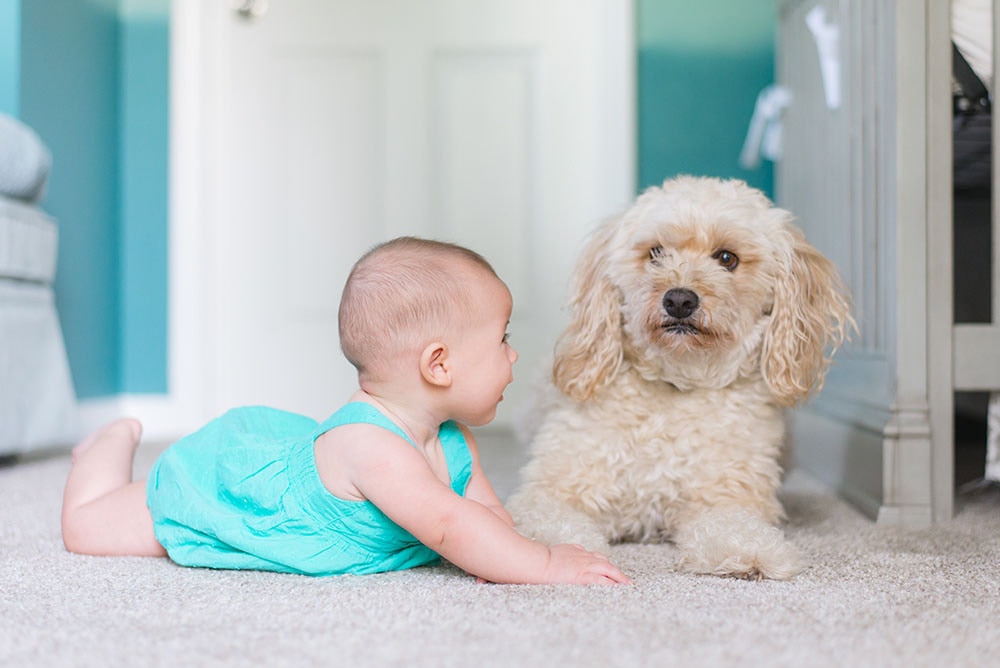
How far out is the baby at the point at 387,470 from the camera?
3.64 feet

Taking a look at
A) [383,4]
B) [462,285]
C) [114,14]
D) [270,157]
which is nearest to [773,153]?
[383,4]

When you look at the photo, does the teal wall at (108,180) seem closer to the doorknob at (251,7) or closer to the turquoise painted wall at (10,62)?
the turquoise painted wall at (10,62)

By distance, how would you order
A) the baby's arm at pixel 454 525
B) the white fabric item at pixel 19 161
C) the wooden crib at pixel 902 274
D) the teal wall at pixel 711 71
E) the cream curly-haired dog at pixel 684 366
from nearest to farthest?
the baby's arm at pixel 454 525 < the cream curly-haired dog at pixel 684 366 < the wooden crib at pixel 902 274 < the white fabric item at pixel 19 161 < the teal wall at pixel 711 71

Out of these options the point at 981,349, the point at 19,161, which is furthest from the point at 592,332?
the point at 19,161

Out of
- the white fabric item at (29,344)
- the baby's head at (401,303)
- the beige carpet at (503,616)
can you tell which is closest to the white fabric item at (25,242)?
the white fabric item at (29,344)

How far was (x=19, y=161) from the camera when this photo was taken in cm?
223

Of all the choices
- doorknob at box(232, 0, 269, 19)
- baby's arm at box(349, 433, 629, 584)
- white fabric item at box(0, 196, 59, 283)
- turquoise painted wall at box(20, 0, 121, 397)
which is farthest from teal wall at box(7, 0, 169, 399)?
baby's arm at box(349, 433, 629, 584)

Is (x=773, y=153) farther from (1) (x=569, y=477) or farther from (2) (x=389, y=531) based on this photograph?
(2) (x=389, y=531)

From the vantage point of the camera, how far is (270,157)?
3.35m

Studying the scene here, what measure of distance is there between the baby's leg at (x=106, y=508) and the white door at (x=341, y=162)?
190cm

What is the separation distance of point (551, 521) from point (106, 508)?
655 millimetres

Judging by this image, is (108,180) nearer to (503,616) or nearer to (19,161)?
(19,161)

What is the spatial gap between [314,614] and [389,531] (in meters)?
0.21

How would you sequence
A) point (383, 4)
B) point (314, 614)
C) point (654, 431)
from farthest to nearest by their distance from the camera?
point (383, 4) < point (654, 431) < point (314, 614)
